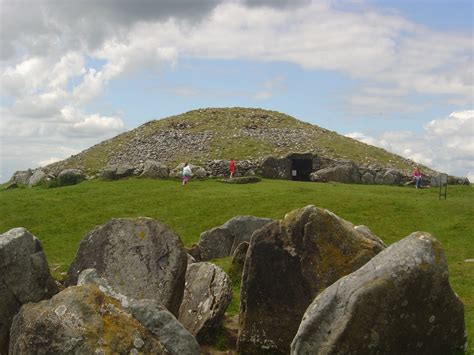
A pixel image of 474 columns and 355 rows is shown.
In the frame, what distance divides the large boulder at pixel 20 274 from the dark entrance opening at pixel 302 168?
40.0 meters

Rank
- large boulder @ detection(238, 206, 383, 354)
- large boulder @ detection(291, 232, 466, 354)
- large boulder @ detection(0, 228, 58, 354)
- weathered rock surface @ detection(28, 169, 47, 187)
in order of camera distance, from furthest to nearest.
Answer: weathered rock surface @ detection(28, 169, 47, 187) → large boulder @ detection(0, 228, 58, 354) → large boulder @ detection(238, 206, 383, 354) → large boulder @ detection(291, 232, 466, 354)

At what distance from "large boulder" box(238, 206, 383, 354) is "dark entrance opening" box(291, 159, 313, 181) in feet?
130

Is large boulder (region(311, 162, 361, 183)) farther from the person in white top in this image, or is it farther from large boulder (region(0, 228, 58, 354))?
large boulder (region(0, 228, 58, 354))

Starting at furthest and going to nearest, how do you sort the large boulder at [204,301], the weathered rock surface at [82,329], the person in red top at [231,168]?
1. the person in red top at [231,168]
2. the large boulder at [204,301]
3. the weathered rock surface at [82,329]

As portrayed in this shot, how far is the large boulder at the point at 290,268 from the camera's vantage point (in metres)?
13.1

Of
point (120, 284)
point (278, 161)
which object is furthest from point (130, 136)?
point (120, 284)

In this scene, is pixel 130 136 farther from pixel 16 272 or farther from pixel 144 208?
pixel 16 272

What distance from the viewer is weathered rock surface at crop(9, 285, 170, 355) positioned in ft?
31.3

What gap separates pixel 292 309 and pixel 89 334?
5.13 metres

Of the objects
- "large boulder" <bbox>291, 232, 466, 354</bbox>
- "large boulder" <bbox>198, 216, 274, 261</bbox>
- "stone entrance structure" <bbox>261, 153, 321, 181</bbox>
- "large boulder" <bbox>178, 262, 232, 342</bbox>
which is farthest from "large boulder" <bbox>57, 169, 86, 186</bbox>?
"large boulder" <bbox>291, 232, 466, 354</bbox>

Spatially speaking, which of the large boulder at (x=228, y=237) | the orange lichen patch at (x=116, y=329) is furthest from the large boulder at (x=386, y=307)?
the large boulder at (x=228, y=237)

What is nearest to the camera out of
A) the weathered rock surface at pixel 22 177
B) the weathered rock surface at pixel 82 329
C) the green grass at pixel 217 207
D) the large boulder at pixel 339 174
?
the weathered rock surface at pixel 82 329

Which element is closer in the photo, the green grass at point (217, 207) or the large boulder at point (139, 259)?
the large boulder at point (139, 259)

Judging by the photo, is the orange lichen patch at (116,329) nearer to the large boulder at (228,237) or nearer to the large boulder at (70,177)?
the large boulder at (228,237)
